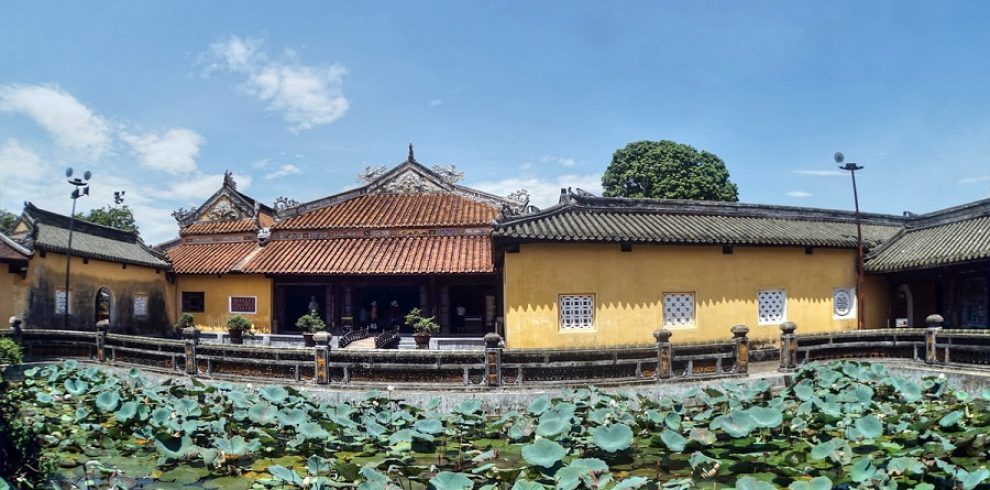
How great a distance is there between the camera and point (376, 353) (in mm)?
10492

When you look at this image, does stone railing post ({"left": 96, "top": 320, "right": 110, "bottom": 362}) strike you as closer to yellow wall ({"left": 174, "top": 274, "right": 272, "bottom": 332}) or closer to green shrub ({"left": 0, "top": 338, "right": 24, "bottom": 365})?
green shrub ({"left": 0, "top": 338, "right": 24, "bottom": 365})

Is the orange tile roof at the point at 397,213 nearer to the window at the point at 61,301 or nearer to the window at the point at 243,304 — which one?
the window at the point at 243,304

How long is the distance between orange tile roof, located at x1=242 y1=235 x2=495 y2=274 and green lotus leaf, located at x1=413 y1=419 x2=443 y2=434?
11.5 m

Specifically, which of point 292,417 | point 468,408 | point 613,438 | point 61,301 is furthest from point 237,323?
point 613,438

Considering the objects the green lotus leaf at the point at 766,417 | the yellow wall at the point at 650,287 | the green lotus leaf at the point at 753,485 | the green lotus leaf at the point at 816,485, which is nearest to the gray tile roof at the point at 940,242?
the yellow wall at the point at 650,287

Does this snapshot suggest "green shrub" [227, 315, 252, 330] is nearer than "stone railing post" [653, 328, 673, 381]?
No

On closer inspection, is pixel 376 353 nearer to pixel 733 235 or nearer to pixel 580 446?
pixel 580 446

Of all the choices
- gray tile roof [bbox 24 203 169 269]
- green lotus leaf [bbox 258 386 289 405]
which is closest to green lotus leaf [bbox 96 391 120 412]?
green lotus leaf [bbox 258 386 289 405]

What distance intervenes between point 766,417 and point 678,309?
7.65m

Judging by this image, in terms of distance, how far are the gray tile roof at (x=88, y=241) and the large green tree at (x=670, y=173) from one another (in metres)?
26.1

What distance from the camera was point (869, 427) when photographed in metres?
6.33

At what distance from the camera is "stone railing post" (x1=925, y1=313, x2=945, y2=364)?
11.8 metres

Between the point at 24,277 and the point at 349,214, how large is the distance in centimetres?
1048

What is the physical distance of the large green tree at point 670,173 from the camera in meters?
36.7
